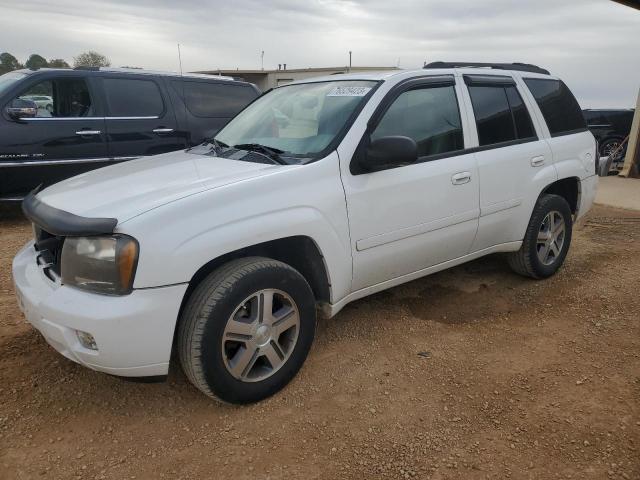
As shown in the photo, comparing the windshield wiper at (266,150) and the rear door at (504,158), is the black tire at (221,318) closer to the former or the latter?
the windshield wiper at (266,150)

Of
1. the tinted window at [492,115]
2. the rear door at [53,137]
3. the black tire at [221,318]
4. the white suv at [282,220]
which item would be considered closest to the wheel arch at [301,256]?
the white suv at [282,220]

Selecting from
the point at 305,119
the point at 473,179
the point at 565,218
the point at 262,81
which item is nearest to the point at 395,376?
the point at 473,179

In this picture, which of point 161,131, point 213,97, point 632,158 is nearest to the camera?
point 161,131

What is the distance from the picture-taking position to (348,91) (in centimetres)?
326

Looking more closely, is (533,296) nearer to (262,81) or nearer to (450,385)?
(450,385)

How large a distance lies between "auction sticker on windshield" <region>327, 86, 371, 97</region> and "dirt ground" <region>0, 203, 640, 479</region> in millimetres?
1603

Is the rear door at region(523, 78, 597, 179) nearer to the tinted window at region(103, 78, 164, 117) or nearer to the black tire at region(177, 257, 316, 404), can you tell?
the black tire at region(177, 257, 316, 404)

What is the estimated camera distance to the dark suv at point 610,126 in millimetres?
11977

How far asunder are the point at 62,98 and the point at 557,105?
5.59 meters

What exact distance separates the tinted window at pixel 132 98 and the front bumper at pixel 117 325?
15.0 ft

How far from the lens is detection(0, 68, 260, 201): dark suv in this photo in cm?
583

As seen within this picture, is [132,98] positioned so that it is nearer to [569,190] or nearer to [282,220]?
[282,220]

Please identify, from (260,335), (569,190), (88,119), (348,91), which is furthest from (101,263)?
(88,119)

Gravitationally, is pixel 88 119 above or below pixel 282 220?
above
